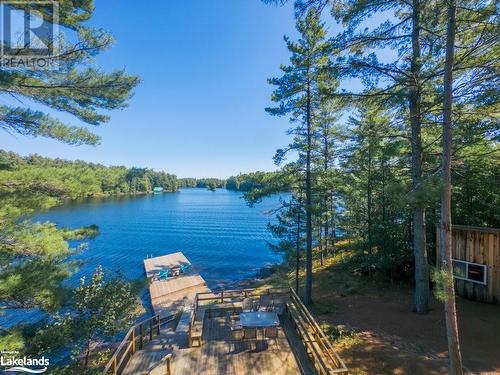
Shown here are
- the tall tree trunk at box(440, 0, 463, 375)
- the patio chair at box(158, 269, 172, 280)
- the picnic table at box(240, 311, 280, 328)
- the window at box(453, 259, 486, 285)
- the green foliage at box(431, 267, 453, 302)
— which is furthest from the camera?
the patio chair at box(158, 269, 172, 280)

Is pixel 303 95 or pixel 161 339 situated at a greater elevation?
pixel 303 95

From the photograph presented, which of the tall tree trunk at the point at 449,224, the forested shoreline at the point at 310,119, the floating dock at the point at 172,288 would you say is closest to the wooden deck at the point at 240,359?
the forested shoreline at the point at 310,119

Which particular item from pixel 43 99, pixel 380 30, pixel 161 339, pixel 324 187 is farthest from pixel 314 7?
pixel 161 339

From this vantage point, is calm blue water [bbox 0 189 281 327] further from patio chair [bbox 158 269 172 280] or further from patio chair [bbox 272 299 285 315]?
patio chair [bbox 272 299 285 315]

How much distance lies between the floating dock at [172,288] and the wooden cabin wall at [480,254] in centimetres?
1275

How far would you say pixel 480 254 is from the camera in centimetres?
918

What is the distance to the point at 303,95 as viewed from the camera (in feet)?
35.9

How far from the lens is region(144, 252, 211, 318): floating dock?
51.1ft

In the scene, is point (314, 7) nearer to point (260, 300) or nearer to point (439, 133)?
point (439, 133)

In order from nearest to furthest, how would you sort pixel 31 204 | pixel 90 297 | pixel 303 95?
pixel 31 204
pixel 90 297
pixel 303 95

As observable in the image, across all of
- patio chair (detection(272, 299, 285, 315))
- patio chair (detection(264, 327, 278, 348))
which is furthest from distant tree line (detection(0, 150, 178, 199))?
patio chair (detection(272, 299, 285, 315))

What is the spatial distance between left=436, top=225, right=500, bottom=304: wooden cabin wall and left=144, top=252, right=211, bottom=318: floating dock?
502 inches

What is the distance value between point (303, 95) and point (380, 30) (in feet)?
15.7

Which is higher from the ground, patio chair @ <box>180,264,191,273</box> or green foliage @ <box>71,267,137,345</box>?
green foliage @ <box>71,267,137,345</box>
